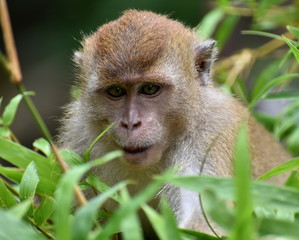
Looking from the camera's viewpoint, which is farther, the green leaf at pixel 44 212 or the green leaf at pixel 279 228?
the green leaf at pixel 44 212

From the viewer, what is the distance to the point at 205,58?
468 centimetres

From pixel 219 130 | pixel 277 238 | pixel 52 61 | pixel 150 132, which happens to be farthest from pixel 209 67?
pixel 52 61

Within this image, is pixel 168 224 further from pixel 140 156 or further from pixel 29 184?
pixel 140 156

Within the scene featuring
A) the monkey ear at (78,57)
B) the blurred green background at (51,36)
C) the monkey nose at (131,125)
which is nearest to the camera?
the monkey nose at (131,125)

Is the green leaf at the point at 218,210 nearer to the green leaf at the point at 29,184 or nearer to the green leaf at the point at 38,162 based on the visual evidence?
the green leaf at the point at 29,184

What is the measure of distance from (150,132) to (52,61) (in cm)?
862

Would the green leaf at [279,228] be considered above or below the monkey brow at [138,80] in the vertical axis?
above

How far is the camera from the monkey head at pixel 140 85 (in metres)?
4.10

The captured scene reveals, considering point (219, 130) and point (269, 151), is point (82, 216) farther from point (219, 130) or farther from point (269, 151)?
point (269, 151)

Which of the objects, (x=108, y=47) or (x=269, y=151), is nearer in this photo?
(x=108, y=47)

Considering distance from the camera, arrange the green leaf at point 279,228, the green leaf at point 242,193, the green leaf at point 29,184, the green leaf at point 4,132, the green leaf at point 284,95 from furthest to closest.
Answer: the green leaf at point 284,95, the green leaf at point 4,132, the green leaf at point 29,184, the green leaf at point 279,228, the green leaf at point 242,193

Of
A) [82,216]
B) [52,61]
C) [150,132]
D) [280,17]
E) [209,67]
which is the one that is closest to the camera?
[82,216]

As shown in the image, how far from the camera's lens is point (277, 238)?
7.76 ft

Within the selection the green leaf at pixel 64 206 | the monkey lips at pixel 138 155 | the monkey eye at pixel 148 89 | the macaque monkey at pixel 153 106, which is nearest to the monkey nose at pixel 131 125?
the macaque monkey at pixel 153 106
